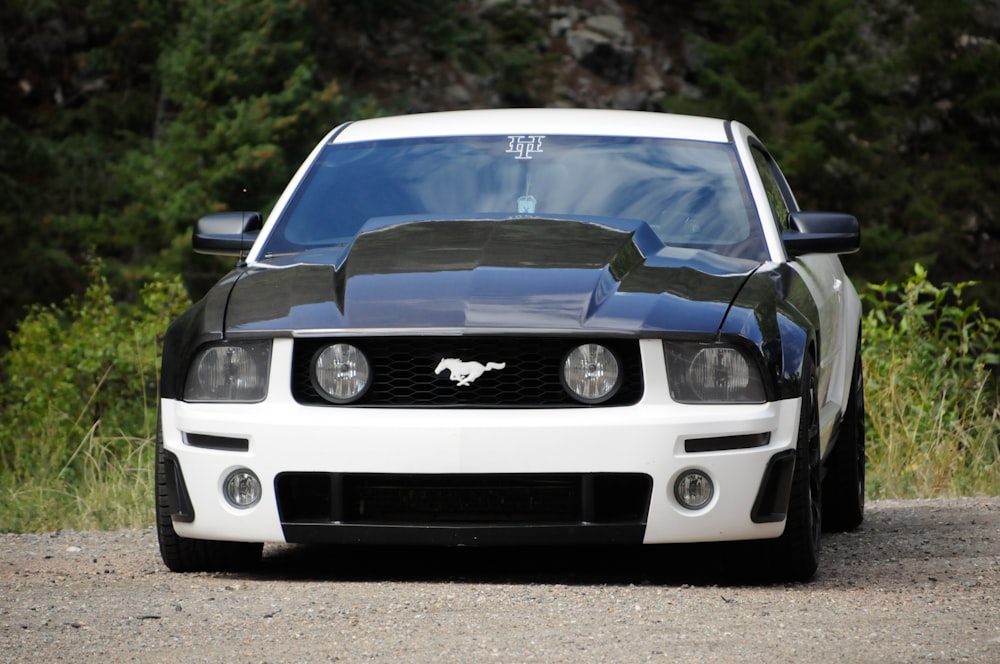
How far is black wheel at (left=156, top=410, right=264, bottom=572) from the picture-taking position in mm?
4719

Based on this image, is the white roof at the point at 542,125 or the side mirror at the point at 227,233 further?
Result: the white roof at the point at 542,125

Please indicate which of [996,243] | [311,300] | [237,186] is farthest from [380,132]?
[996,243]

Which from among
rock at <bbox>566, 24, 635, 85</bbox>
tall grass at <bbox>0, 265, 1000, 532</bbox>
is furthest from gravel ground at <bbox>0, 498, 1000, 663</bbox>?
rock at <bbox>566, 24, 635, 85</bbox>

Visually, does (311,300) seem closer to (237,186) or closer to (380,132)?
(380,132)

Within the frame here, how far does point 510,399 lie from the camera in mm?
4324

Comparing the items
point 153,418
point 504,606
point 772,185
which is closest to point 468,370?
point 504,606

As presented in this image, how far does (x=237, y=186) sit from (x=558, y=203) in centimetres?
2341

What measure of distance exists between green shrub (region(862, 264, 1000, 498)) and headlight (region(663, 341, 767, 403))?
409 cm

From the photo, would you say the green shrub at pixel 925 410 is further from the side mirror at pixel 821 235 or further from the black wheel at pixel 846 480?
the side mirror at pixel 821 235

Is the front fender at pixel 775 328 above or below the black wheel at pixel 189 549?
above

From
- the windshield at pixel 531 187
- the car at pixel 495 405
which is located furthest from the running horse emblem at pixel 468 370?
the windshield at pixel 531 187

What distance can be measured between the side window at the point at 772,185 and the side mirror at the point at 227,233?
1.82 m

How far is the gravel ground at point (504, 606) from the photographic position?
3.56 metres

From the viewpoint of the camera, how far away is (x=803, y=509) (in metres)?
4.53
